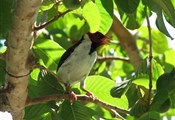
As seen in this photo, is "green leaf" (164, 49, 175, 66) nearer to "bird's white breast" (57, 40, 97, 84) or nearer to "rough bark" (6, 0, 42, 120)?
"bird's white breast" (57, 40, 97, 84)

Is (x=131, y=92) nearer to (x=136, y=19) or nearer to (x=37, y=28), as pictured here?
(x=136, y=19)

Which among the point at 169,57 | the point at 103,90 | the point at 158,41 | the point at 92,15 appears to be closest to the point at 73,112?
the point at 103,90

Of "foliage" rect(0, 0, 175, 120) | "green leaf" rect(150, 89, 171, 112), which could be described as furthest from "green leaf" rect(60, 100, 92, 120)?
"green leaf" rect(150, 89, 171, 112)

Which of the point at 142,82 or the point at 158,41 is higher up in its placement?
the point at 142,82

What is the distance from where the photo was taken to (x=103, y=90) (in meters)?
1.93

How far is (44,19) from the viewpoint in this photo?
5.48ft

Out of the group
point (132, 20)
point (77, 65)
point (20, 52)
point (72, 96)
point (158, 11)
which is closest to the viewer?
point (20, 52)

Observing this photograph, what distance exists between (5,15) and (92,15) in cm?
43

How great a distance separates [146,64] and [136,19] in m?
0.21

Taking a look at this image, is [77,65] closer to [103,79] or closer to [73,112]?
[103,79]

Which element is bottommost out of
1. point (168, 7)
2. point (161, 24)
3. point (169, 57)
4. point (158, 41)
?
point (158, 41)

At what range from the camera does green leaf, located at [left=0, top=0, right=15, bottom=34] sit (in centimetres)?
141

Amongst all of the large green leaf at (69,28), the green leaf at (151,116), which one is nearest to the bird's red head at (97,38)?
the large green leaf at (69,28)

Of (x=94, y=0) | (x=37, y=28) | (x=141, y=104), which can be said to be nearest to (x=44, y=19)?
(x=94, y=0)
